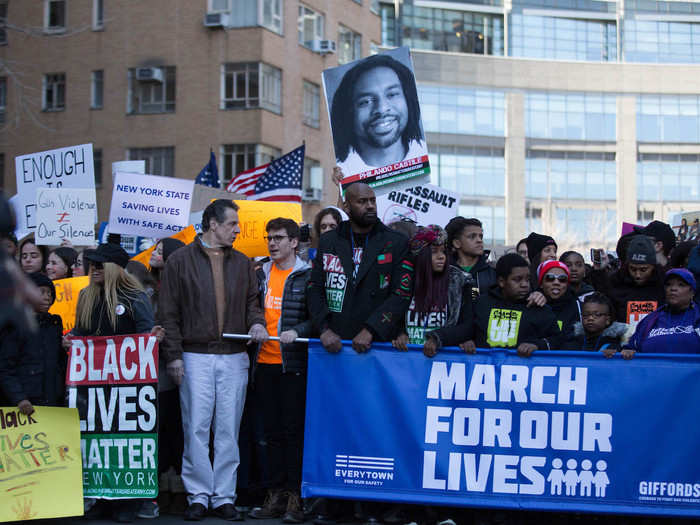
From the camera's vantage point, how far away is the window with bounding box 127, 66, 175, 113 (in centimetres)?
4234

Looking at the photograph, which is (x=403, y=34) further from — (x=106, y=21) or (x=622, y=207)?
(x=106, y=21)

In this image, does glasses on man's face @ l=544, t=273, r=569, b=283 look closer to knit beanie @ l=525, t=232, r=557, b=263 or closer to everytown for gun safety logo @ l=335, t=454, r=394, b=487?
everytown for gun safety logo @ l=335, t=454, r=394, b=487

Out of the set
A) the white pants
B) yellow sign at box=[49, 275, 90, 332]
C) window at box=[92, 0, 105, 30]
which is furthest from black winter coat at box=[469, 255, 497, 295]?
window at box=[92, 0, 105, 30]

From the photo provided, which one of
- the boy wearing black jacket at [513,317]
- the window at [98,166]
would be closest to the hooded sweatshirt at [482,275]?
the boy wearing black jacket at [513,317]

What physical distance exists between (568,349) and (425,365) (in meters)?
1.06

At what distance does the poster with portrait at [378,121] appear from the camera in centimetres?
A: 1093

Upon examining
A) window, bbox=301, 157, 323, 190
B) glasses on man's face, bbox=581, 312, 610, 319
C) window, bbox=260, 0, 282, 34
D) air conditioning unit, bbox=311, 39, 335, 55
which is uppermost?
window, bbox=260, 0, 282, 34

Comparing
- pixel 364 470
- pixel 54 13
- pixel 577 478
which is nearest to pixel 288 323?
pixel 364 470

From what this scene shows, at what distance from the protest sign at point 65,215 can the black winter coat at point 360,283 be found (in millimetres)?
4998

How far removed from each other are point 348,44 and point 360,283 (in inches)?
1610

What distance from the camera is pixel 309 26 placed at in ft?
147

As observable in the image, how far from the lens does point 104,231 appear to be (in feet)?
50.3

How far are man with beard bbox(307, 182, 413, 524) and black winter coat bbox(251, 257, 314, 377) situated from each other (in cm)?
27

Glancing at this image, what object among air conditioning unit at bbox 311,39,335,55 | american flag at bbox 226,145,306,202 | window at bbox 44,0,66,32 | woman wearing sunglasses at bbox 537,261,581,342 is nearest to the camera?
woman wearing sunglasses at bbox 537,261,581,342
